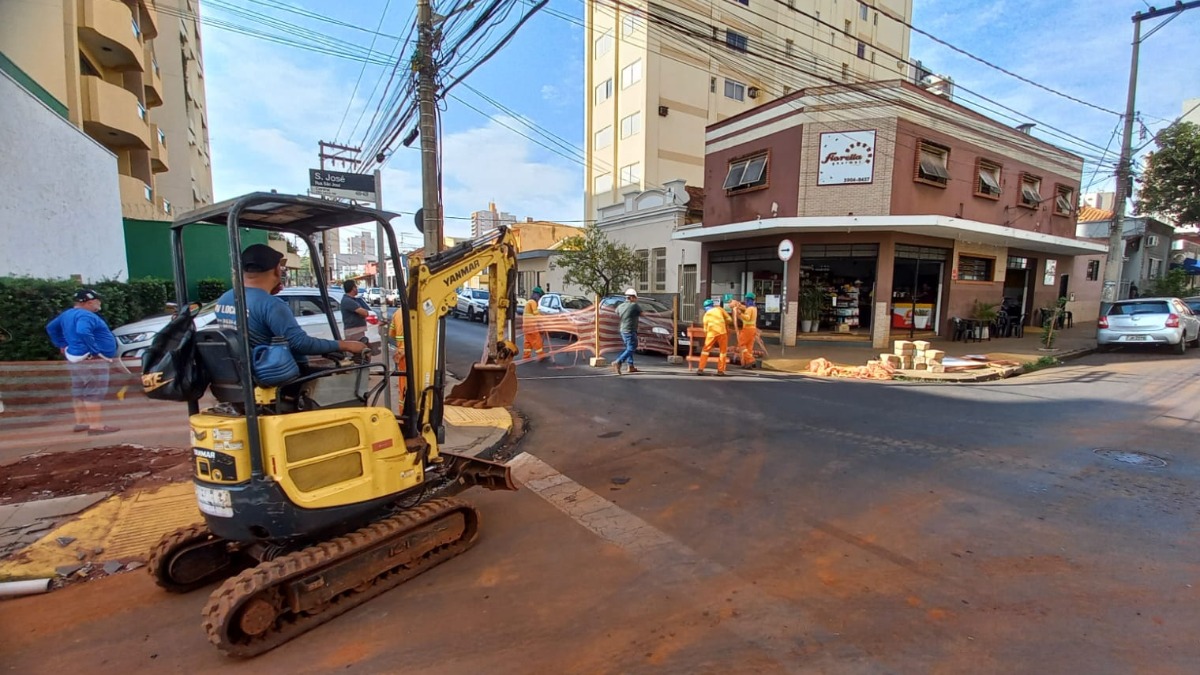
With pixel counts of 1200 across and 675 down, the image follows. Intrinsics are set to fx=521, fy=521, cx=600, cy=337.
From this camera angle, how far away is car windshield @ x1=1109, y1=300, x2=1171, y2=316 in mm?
13445

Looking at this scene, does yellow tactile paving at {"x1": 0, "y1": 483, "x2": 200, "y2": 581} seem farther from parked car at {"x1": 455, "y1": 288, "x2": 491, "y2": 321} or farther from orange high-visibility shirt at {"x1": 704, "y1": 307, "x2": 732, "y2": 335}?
parked car at {"x1": 455, "y1": 288, "x2": 491, "y2": 321}

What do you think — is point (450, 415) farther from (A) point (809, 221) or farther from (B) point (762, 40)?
(B) point (762, 40)

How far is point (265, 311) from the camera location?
3020 mm

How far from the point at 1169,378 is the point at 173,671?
1546 cm

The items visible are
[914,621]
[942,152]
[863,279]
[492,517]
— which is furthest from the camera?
[863,279]

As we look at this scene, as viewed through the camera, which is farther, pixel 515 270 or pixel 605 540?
pixel 515 270

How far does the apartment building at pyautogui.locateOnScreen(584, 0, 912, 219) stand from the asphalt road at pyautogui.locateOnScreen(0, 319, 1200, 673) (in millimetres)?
25502

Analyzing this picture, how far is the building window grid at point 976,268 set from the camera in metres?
17.4

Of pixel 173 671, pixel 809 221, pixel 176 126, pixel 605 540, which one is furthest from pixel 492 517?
pixel 176 126

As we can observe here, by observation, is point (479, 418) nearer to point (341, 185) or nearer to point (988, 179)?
Answer: point (341, 185)

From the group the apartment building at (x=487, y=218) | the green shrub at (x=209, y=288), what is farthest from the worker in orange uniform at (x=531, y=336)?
the apartment building at (x=487, y=218)

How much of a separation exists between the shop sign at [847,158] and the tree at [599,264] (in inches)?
323

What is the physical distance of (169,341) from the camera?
3031 mm

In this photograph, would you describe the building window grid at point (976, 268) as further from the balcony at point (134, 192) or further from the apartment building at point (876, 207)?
the balcony at point (134, 192)
